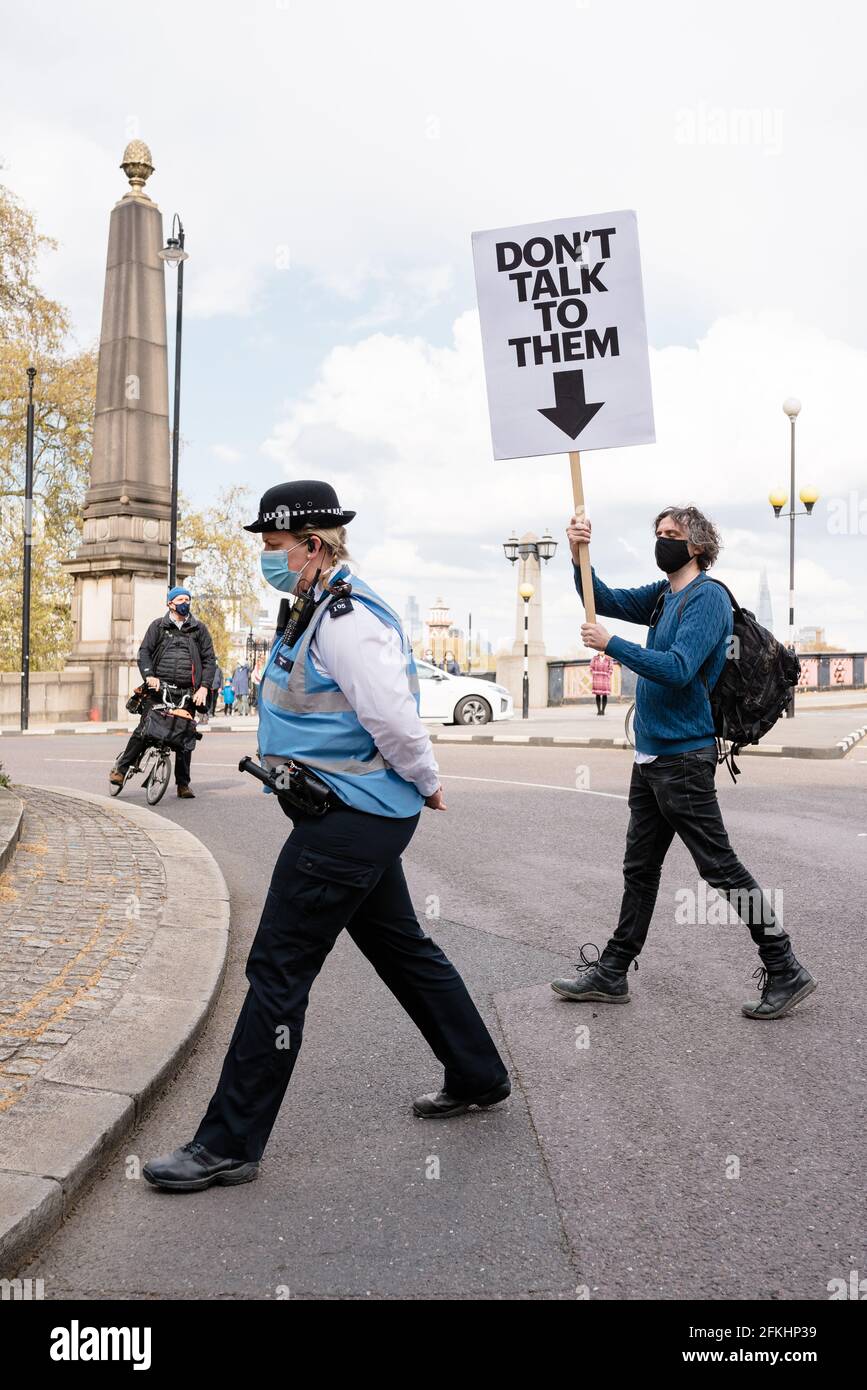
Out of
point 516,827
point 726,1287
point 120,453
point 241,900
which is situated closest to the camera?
point 726,1287

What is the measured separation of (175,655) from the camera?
1105 centimetres

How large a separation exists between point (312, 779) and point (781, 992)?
91.7 inches

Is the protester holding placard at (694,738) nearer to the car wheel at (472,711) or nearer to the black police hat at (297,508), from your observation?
the black police hat at (297,508)

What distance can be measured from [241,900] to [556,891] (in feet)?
6.03

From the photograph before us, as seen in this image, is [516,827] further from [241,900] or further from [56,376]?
[56,376]

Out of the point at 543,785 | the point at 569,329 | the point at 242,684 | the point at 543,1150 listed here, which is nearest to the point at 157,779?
the point at 543,785

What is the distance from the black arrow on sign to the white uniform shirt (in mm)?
1650

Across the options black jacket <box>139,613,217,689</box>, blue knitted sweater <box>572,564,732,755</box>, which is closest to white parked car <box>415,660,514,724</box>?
black jacket <box>139,613,217,689</box>

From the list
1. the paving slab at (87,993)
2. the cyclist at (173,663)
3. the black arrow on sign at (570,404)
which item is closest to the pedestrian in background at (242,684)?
the cyclist at (173,663)

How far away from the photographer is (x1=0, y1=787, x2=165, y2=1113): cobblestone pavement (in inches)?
158

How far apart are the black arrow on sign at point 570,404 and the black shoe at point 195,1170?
2774 millimetres

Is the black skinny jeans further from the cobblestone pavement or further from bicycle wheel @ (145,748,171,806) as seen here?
bicycle wheel @ (145,748,171,806)

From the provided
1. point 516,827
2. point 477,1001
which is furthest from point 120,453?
point 477,1001
